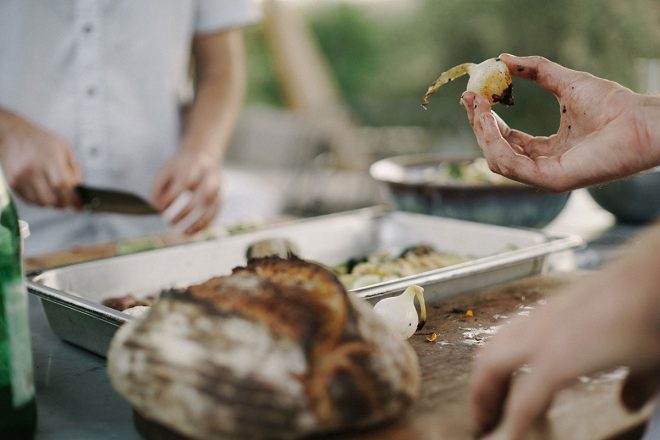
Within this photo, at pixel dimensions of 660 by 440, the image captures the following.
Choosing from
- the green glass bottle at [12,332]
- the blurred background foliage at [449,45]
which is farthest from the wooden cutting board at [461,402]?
the blurred background foliage at [449,45]

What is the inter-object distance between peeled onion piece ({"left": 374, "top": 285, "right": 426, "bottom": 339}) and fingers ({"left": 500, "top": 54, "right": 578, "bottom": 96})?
1.82ft

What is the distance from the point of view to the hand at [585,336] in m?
0.83

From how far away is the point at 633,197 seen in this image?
2688mm

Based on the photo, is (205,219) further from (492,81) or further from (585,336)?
(585,336)

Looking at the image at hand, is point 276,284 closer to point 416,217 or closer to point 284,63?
point 416,217

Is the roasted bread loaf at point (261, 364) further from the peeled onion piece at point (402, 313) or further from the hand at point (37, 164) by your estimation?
the hand at point (37, 164)

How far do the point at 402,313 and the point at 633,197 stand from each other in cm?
162

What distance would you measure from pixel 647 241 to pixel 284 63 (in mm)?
8479

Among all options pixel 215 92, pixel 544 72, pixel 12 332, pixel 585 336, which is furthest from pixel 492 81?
pixel 215 92

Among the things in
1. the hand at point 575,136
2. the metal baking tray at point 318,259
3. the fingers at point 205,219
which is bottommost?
the fingers at point 205,219

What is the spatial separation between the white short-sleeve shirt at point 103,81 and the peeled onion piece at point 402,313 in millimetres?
1739

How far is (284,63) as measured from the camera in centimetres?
906

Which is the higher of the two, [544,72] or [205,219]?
[544,72]

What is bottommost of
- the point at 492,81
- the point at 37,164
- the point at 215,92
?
the point at 37,164
